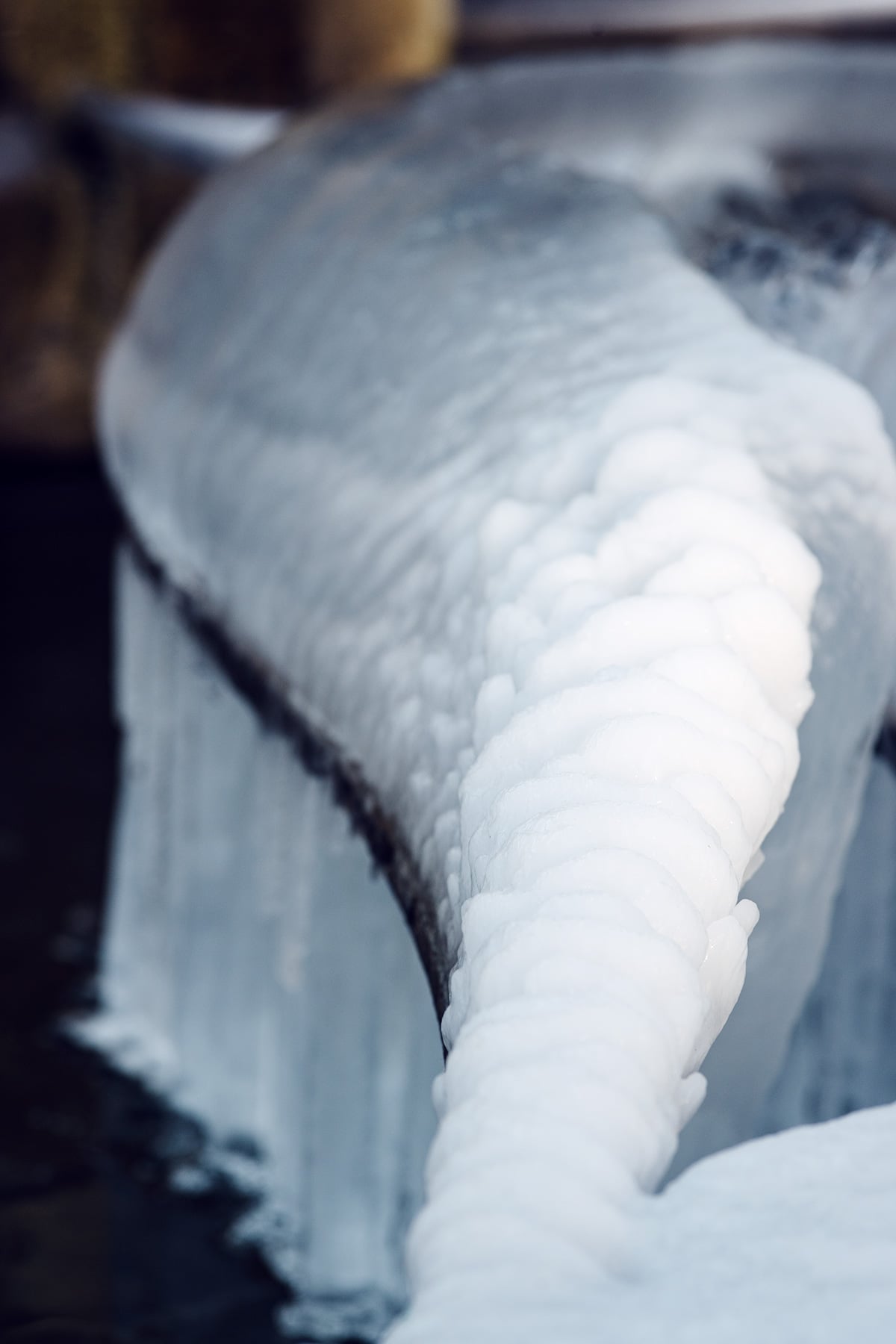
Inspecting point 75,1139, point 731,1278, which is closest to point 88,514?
point 75,1139

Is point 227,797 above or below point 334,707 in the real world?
below

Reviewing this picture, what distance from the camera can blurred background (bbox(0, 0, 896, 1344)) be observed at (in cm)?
175

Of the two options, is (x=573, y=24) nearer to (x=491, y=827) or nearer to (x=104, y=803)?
(x=104, y=803)

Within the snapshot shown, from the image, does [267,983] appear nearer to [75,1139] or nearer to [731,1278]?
[75,1139]

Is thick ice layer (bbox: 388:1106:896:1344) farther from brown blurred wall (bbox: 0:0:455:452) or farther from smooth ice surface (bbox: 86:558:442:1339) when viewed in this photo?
brown blurred wall (bbox: 0:0:455:452)

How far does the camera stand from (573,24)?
4770 millimetres

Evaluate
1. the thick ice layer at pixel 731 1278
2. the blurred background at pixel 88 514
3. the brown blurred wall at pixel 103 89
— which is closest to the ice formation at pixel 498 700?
the thick ice layer at pixel 731 1278

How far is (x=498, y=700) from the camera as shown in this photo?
32.2 inches

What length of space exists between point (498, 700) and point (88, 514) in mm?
4275

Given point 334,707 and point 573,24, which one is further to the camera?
point 573,24

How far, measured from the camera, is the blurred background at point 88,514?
1.75 metres

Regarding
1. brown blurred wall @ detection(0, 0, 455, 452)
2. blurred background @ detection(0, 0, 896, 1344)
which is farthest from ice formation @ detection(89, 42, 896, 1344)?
brown blurred wall @ detection(0, 0, 455, 452)

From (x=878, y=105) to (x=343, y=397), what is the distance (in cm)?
69

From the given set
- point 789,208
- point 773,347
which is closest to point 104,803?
point 789,208
